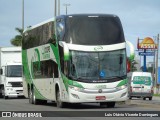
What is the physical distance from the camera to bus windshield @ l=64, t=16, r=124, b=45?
82.6 ft

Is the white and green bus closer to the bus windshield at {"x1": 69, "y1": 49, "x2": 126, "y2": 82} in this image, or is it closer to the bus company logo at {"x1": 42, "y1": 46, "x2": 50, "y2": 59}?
the bus windshield at {"x1": 69, "y1": 49, "x2": 126, "y2": 82}

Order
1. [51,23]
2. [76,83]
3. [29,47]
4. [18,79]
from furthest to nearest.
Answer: [18,79] → [29,47] → [51,23] → [76,83]

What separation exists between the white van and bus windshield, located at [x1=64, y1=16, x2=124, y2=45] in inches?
678

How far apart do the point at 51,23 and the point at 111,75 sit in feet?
14.1

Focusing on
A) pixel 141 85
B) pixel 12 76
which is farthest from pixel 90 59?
pixel 141 85

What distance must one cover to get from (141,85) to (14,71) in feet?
31.6

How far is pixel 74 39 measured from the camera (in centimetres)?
2512

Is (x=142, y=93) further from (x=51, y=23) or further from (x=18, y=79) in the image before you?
(x=51, y=23)

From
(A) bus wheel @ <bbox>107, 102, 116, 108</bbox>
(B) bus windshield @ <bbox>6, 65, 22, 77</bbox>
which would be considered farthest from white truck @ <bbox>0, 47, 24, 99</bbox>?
(A) bus wheel @ <bbox>107, 102, 116, 108</bbox>

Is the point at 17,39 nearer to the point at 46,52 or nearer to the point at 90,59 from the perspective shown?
the point at 46,52

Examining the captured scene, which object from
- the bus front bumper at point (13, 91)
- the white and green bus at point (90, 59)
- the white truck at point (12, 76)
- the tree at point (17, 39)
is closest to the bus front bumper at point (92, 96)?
the white and green bus at point (90, 59)

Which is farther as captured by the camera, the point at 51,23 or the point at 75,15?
the point at 51,23

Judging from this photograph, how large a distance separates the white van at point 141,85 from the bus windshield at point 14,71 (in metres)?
8.43

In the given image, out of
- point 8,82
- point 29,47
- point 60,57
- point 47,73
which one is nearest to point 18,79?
point 8,82
